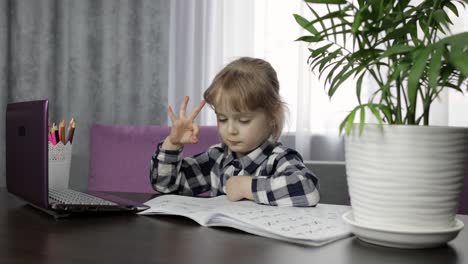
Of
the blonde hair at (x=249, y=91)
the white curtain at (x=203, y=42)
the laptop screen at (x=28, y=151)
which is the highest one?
the white curtain at (x=203, y=42)

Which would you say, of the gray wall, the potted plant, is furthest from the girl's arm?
the gray wall

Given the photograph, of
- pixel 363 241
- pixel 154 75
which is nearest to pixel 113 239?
pixel 363 241

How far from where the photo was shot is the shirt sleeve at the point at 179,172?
143 centimetres

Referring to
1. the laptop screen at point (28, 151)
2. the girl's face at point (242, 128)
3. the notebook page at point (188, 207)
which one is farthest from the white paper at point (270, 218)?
the girl's face at point (242, 128)

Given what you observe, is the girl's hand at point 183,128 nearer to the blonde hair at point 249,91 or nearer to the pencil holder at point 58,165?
the blonde hair at point 249,91

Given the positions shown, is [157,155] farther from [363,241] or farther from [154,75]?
[154,75]

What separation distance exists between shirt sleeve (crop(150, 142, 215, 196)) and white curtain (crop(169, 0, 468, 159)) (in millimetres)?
1024

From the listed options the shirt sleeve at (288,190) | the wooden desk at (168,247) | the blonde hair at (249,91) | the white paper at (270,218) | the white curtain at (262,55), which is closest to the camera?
the wooden desk at (168,247)

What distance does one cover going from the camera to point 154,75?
9.57 ft

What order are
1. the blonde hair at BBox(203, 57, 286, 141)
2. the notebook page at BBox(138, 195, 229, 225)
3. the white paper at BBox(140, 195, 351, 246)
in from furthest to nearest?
the blonde hair at BBox(203, 57, 286, 141) < the notebook page at BBox(138, 195, 229, 225) < the white paper at BBox(140, 195, 351, 246)

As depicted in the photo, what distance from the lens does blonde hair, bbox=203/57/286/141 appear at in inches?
53.8

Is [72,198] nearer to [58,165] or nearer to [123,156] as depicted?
[58,165]

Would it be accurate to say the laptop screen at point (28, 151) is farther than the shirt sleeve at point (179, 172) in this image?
No

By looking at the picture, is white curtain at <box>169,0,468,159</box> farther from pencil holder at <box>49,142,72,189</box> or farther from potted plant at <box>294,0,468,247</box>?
potted plant at <box>294,0,468,247</box>
